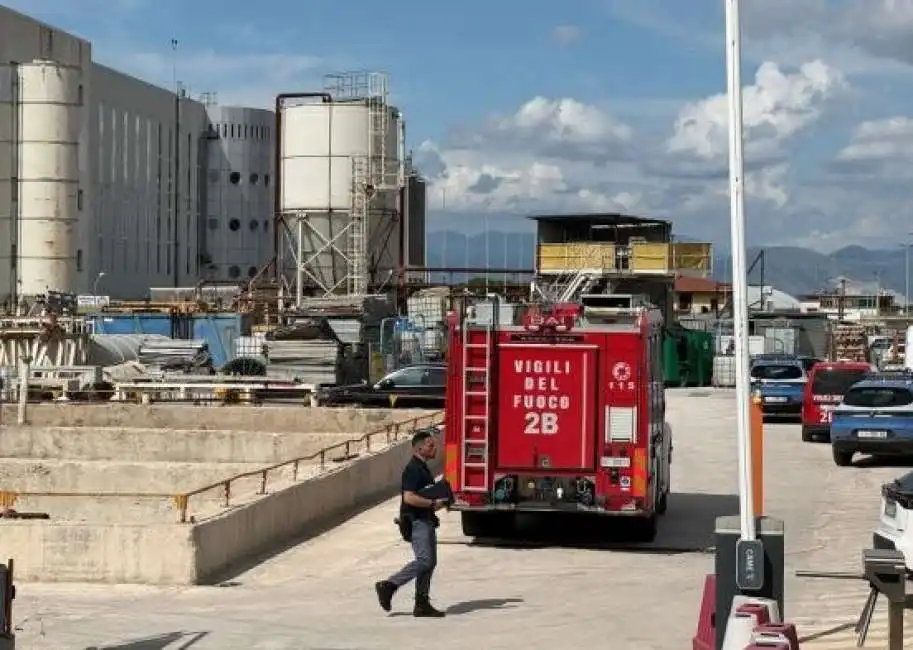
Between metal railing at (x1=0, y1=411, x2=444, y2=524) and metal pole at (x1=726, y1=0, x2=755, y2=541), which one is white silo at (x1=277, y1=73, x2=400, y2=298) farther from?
metal pole at (x1=726, y1=0, x2=755, y2=541)

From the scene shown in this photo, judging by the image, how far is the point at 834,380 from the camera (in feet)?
107

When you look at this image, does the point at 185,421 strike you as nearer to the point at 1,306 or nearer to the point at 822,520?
the point at 822,520

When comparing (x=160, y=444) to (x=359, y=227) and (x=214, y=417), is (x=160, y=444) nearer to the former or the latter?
(x=214, y=417)

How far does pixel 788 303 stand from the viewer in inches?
5320

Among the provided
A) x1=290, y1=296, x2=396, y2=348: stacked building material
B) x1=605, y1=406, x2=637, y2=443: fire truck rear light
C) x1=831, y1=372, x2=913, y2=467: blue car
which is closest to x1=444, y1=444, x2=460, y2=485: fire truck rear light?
x1=605, y1=406, x2=637, y2=443: fire truck rear light

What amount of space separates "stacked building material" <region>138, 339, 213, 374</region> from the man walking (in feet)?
108

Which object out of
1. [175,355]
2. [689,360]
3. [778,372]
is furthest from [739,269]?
[689,360]

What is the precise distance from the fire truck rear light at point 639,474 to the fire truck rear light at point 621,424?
177mm

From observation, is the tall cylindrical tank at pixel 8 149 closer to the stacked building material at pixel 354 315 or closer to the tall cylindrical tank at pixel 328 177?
the tall cylindrical tank at pixel 328 177

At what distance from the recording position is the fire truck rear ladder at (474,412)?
1675 centimetres

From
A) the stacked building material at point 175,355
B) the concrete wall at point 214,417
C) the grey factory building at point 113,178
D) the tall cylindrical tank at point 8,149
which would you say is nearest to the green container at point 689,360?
the stacked building material at point 175,355

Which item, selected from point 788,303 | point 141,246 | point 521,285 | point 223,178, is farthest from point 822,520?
point 788,303

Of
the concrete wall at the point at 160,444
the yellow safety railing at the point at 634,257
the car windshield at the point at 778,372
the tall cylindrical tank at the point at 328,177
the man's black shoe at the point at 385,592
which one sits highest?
the tall cylindrical tank at the point at 328,177

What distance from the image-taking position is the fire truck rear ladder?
16750mm
